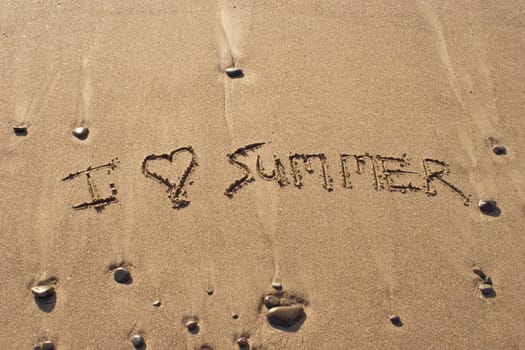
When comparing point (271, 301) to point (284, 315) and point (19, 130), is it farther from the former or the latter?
point (19, 130)

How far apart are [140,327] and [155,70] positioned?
79.9 inches

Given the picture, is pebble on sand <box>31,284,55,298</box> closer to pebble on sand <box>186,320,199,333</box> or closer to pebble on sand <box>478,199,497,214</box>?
pebble on sand <box>186,320,199,333</box>

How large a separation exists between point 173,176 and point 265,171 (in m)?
0.68

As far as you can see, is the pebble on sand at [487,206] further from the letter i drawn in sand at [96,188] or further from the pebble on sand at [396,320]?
the letter i drawn in sand at [96,188]

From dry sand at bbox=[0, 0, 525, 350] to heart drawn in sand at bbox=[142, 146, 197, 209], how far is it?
1 cm

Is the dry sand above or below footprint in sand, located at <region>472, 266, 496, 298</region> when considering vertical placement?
above

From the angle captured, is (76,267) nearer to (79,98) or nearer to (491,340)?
(79,98)

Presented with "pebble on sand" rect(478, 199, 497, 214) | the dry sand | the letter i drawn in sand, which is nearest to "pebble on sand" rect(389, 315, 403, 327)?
the dry sand

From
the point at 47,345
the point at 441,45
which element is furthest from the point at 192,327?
the point at 441,45

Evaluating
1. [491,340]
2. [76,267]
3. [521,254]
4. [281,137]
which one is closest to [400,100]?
[281,137]

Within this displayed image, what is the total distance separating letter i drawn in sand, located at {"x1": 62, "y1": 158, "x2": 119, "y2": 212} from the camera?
347 cm

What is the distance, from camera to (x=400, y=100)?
400 centimetres

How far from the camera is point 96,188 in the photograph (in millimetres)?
3523

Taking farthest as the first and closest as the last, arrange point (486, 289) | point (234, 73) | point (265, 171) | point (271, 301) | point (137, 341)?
point (234, 73) → point (265, 171) → point (486, 289) → point (271, 301) → point (137, 341)
